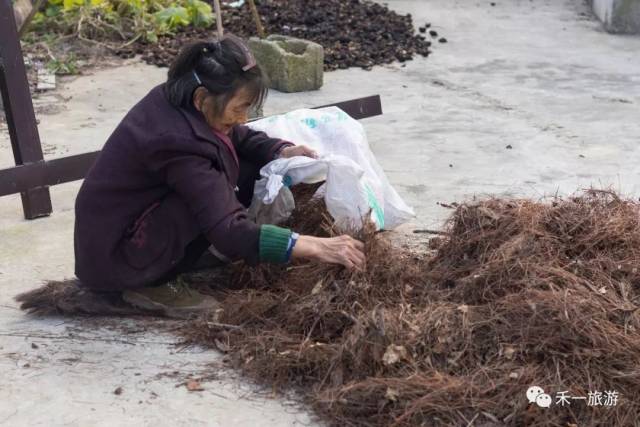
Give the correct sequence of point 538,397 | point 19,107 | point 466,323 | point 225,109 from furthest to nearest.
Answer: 1. point 19,107
2. point 225,109
3. point 466,323
4. point 538,397

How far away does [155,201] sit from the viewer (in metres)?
3.04

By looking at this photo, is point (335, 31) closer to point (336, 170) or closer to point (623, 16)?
point (623, 16)

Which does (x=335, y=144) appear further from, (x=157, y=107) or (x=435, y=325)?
(x=435, y=325)

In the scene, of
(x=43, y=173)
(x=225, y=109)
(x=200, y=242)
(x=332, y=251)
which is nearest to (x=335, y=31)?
(x=43, y=173)

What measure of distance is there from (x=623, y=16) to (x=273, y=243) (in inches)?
259

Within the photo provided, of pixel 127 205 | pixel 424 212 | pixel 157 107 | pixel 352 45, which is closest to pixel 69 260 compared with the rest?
pixel 127 205

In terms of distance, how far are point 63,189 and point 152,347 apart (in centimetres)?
191

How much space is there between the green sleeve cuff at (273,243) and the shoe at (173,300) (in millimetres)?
421

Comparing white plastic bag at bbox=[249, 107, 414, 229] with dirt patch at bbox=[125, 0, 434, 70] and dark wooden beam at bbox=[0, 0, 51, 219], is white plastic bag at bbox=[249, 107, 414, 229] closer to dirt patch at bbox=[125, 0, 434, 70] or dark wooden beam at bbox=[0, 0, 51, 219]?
dark wooden beam at bbox=[0, 0, 51, 219]

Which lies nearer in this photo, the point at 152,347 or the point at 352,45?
the point at 152,347

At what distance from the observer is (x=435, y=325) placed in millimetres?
2650

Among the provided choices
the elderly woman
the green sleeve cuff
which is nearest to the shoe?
the elderly woman

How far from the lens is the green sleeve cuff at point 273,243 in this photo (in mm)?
2830

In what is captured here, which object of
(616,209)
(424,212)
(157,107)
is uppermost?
(157,107)
